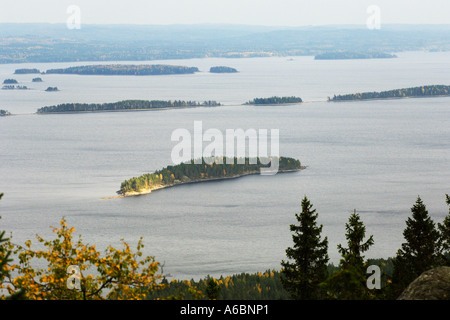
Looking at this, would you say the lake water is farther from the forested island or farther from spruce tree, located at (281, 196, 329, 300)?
spruce tree, located at (281, 196, 329, 300)

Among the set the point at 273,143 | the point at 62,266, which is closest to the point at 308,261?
the point at 62,266

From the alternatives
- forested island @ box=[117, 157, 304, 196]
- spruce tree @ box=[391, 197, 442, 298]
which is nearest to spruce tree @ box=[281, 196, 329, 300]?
spruce tree @ box=[391, 197, 442, 298]

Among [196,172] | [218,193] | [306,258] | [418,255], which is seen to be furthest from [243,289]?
[196,172]

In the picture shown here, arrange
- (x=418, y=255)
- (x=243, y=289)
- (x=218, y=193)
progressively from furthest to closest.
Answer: (x=218, y=193) < (x=243, y=289) < (x=418, y=255)

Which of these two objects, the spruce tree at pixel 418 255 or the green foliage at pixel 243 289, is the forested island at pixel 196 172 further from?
the spruce tree at pixel 418 255

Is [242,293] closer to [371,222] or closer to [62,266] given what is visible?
[62,266]

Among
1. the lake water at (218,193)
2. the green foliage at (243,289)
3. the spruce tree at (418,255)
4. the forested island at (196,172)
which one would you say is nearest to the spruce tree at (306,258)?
the spruce tree at (418,255)

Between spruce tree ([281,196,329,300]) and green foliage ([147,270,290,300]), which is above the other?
spruce tree ([281,196,329,300])

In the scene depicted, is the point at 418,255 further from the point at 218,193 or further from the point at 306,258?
the point at 218,193
